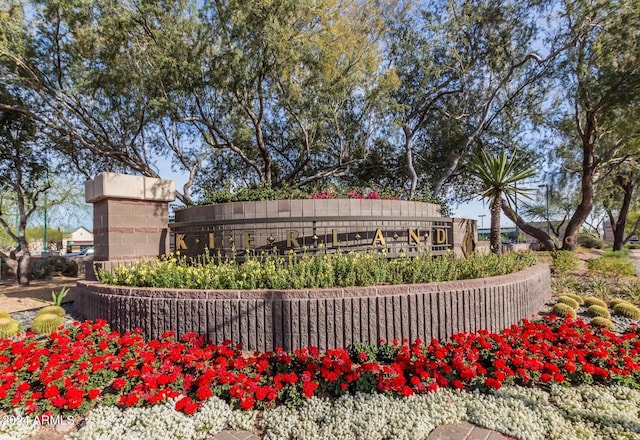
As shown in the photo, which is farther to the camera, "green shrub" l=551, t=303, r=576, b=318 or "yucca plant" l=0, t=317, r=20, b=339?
"green shrub" l=551, t=303, r=576, b=318

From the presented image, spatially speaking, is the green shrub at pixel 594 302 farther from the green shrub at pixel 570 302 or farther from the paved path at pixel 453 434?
the paved path at pixel 453 434

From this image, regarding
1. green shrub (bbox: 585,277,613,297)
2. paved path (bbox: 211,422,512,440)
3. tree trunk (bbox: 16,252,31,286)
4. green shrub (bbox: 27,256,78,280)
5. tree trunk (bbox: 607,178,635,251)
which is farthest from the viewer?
tree trunk (bbox: 607,178,635,251)

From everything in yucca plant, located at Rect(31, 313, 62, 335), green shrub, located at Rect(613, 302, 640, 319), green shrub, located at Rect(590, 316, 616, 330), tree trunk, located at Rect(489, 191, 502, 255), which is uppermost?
tree trunk, located at Rect(489, 191, 502, 255)

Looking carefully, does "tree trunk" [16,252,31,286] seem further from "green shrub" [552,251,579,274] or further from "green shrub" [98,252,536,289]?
"green shrub" [552,251,579,274]

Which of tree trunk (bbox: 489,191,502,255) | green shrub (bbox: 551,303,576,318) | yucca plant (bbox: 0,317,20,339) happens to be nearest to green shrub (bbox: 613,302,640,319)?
green shrub (bbox: 551,303,576,318)

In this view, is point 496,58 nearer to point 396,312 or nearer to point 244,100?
point 244,100

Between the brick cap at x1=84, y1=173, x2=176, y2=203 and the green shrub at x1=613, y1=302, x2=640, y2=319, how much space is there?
880 cm

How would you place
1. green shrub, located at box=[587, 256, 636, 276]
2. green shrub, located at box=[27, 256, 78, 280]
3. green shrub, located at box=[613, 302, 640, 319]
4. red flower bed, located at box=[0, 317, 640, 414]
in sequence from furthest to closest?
1. green shrub, located at box=[27, 256, 78, 280]
2. green shrub, located at box=[587, 256, 636, 276]
3. green shrub, located at box=[613, 302, 640, 319]
4. red flower bed, located at box=[0, 317, 640, 414]

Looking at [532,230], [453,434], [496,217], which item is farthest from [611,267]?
[453,434]

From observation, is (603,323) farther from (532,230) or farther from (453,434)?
(532,230)

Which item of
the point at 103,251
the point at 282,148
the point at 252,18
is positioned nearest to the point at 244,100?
the point at 252,18

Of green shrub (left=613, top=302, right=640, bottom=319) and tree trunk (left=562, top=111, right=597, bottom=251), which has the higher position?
tree trunk (left=562, top=111, right=597, bottom=251)

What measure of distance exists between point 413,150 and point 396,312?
16406mm

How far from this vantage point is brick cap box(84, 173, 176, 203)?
650cm
